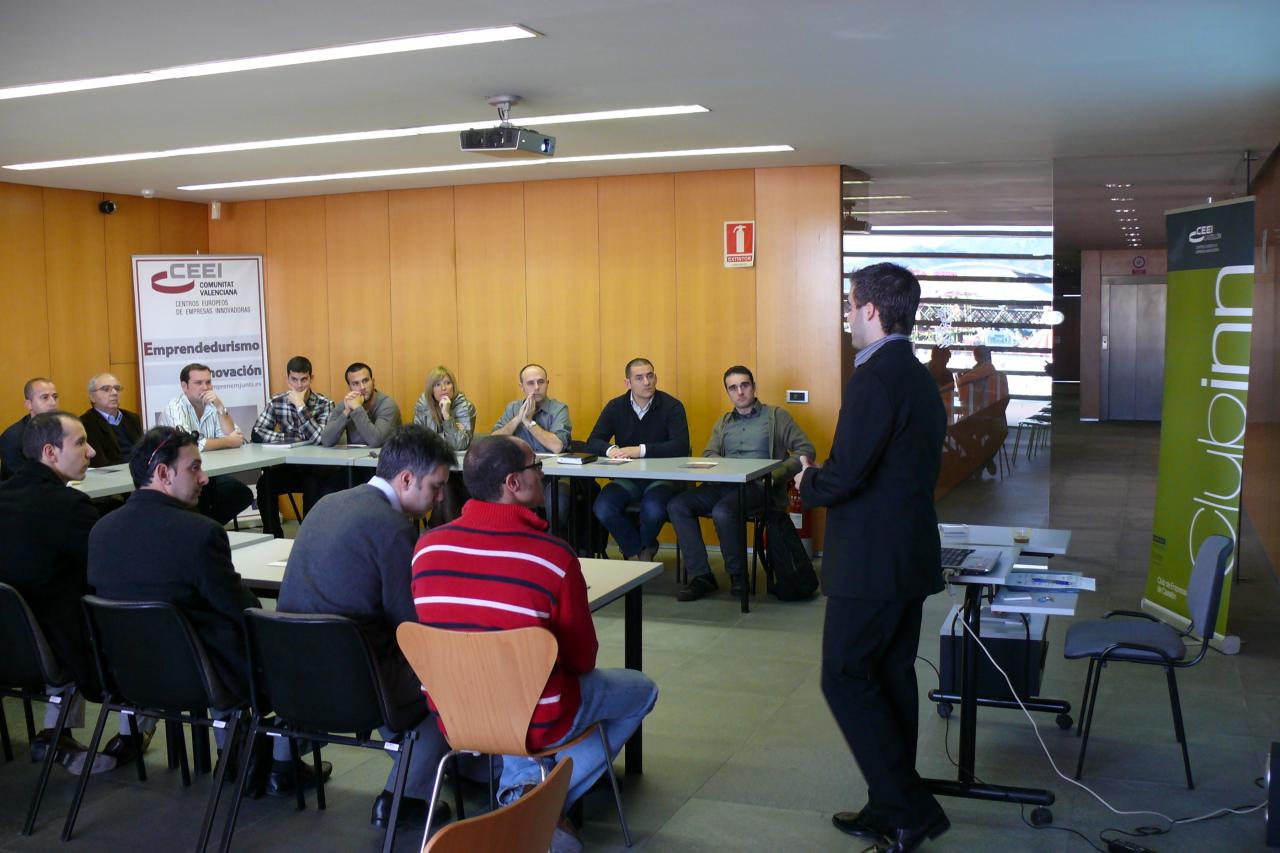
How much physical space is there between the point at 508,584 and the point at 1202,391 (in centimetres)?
445

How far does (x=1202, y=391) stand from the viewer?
5973mm

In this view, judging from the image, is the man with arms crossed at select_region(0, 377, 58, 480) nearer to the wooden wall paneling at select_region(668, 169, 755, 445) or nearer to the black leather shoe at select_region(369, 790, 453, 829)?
the black leather shoe at select_region(369, 790, 453, 829)

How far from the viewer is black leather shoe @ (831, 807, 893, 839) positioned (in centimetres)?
352

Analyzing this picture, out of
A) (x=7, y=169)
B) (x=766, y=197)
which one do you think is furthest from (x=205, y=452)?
(x=766, y=197)

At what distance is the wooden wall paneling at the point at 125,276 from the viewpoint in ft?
30.8

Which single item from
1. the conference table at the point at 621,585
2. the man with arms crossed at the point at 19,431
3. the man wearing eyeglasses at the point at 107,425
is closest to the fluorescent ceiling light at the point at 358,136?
the man wearing eyeglasses at the point at 107,425

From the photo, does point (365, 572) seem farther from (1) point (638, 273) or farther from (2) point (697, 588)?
(1) point (638, 273)

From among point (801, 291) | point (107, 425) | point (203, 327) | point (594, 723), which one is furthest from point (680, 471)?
point (203, 327)

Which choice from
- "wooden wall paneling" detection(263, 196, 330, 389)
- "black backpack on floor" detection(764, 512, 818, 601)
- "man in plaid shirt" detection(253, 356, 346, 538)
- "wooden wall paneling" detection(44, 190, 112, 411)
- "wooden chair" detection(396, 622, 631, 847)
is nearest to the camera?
"wooden chair" detection(396, 622, 631, 847)

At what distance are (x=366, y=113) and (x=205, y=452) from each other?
3013mm

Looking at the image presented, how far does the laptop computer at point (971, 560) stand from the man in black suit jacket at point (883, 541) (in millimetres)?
296

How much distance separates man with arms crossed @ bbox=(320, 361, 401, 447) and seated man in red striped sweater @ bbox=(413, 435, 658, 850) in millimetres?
4967

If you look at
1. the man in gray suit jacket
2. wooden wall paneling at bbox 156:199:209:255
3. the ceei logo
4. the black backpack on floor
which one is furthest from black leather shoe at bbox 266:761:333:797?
wooden wall paneling at bbox 156:199:209:255

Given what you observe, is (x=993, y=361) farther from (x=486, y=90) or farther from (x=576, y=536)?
(x=486, y=90)
